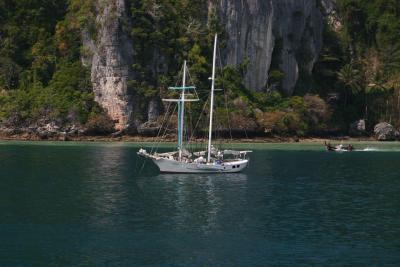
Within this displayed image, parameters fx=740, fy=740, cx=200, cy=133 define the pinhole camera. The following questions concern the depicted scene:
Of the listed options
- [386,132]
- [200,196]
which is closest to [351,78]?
[386,132]

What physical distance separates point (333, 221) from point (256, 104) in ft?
270

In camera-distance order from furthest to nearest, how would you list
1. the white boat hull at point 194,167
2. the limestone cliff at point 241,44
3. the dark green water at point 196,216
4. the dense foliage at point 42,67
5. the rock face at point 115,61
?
the limestone cliff at point 241,44 < the rock face at point 115,61 < the dense foliage at point 42,67 < the white boat hull at point 194,167 < the dark green water at point 196,216

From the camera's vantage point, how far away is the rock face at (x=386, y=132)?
412 feet

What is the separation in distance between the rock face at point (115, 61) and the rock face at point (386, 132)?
42.0 metres

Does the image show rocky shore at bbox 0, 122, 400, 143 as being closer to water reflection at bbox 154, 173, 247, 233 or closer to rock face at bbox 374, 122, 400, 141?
rock face at bbox 374, 122, 400, 141

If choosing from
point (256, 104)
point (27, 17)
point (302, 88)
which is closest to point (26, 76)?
point (27, 17)

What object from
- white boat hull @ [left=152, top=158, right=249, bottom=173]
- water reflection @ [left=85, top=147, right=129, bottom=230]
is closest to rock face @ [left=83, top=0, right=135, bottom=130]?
water reflection @ [left=85, top=147, right=129, bottom=230]

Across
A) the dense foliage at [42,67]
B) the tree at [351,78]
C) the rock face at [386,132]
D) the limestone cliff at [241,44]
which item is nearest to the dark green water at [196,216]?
the dense foliage at [42,67]

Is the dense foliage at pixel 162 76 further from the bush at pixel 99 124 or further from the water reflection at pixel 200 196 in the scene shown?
the water reflection at pixel 200 196

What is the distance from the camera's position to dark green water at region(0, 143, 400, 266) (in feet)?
118

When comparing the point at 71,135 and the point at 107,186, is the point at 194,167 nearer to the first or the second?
the point at 107,186

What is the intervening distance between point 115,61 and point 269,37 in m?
28.6

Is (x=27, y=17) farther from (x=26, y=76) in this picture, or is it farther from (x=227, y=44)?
(x=227, y=44)

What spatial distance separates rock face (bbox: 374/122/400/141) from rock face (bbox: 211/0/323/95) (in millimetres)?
17339
